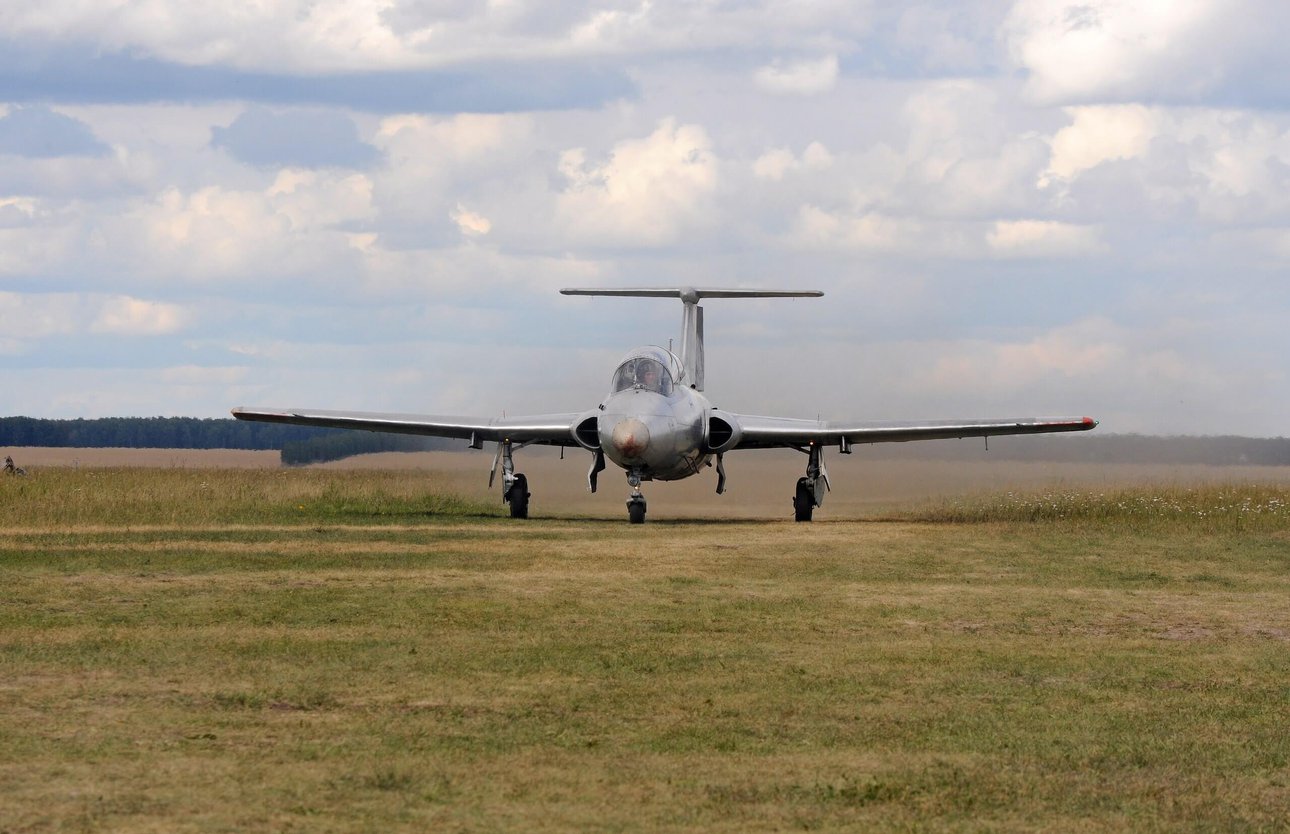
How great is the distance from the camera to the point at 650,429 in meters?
29.2

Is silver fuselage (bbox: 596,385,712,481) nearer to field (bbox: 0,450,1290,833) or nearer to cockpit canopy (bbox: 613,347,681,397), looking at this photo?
cockpit canopy (bbox: 613,347,681,397)

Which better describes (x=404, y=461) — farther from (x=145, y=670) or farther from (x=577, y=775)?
(x=577, y=775)

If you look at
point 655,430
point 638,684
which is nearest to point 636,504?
point 655,430

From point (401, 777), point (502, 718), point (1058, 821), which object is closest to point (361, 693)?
point (502, 718)

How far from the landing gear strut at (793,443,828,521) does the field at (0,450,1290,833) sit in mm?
9257

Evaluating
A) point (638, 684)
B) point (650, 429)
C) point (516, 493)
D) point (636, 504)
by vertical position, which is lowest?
point (638, 684)

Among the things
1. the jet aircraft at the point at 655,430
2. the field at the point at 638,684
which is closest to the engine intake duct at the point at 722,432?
the jet aircraft at the point at 655,430

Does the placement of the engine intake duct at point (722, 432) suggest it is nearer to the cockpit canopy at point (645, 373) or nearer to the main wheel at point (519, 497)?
the cockpit canopy at point (645, 373)

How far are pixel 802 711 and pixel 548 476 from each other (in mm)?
30490

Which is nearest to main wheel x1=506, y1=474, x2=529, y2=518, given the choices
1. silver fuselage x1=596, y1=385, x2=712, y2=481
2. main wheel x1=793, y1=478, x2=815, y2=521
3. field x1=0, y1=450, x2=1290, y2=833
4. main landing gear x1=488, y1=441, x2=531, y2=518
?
main landing gear x1=488, y1=441, x2=531, y2=518

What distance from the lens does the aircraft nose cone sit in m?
29.0

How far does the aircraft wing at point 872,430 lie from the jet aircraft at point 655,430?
0.02m

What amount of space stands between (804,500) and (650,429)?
493cm

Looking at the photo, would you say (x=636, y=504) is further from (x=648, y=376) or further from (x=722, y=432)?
(x=722, y=432)
